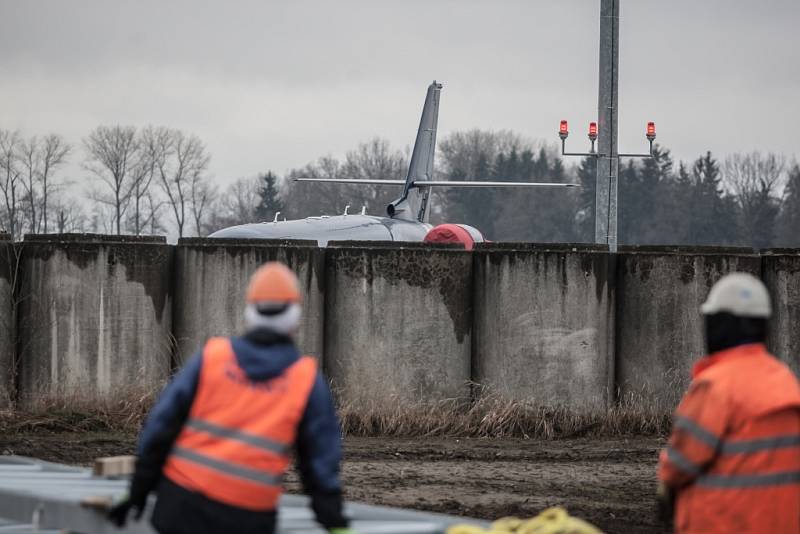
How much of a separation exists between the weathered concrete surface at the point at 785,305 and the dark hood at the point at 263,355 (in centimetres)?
1112

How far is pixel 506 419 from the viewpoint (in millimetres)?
15555

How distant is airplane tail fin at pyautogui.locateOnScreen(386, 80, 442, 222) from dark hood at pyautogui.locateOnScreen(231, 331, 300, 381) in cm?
3658

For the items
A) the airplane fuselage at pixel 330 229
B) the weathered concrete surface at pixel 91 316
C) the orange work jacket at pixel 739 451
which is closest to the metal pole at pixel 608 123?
the airplane fuselage at pixel 330 229

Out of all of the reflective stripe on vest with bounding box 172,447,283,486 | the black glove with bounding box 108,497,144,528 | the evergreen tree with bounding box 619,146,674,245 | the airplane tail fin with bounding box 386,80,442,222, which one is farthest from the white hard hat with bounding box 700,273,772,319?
the evergreen tree with bounding box 619,146,674,245

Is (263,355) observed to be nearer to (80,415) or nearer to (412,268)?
(80,415)

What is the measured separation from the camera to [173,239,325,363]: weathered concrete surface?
15.8 m

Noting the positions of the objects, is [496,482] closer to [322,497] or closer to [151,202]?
[322,497]

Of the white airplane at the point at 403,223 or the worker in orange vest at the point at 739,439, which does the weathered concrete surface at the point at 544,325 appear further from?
the worker in orange vest at the point at 739,439

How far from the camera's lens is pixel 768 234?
118688 mm

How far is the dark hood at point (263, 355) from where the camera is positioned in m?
5.88

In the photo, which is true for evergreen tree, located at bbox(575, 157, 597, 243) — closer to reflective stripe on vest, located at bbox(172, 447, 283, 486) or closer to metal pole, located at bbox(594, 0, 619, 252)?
metal pole, located at bbox(594, 0, 619, 252)

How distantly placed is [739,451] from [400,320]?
10.2 meters

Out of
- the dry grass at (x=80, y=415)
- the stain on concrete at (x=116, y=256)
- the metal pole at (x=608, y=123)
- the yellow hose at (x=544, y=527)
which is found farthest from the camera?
the metal pole at (x=608, y=123)

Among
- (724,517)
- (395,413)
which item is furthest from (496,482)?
(724,517)
